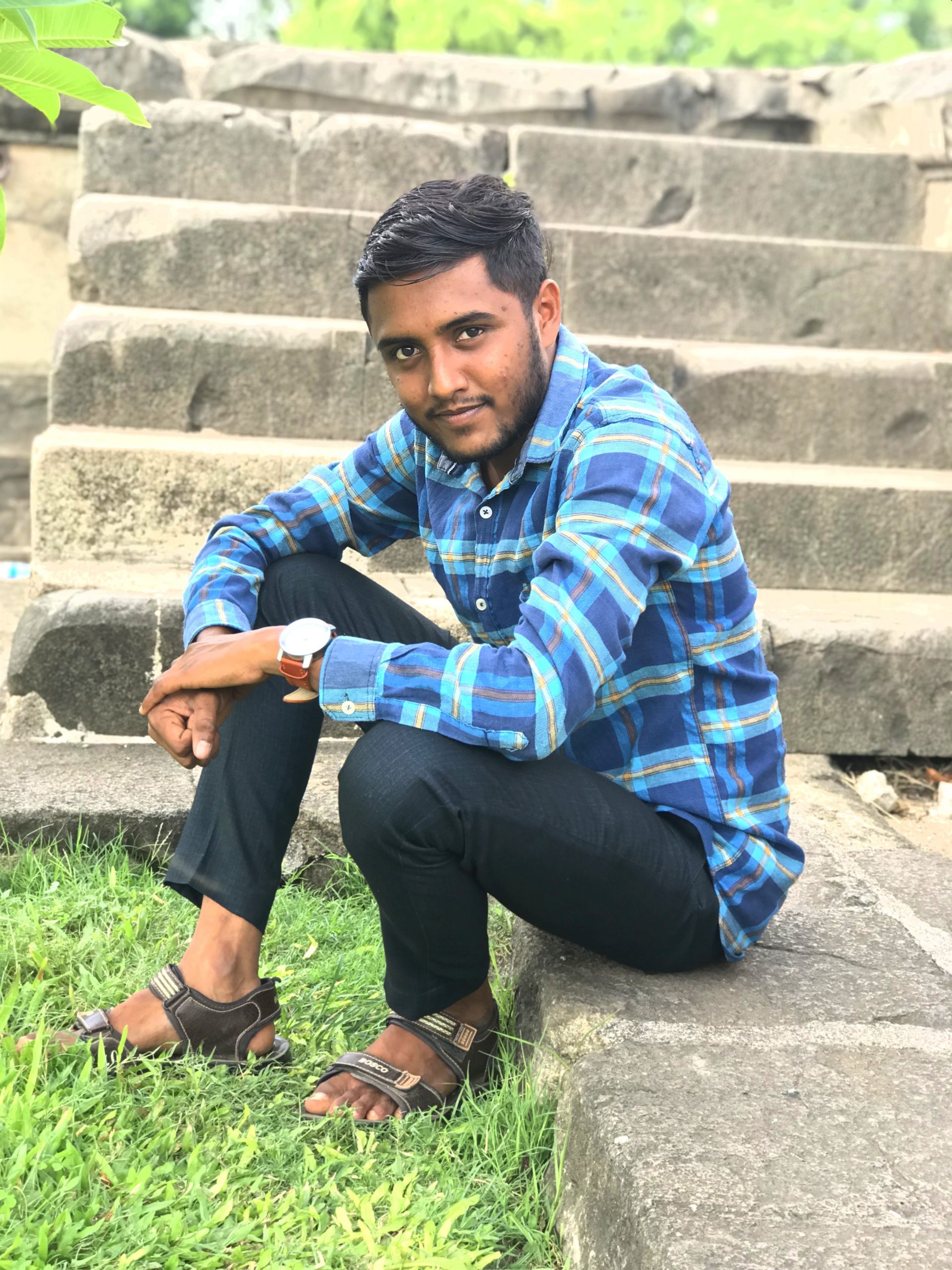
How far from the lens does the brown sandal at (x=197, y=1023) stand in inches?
75.5

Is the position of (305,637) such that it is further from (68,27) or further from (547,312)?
(68,27)

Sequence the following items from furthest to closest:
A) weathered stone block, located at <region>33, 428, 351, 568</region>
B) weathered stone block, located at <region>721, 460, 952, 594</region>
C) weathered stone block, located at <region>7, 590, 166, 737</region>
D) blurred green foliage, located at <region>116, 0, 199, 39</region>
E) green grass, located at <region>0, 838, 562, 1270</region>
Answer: blurred green foliage, located at <region>116, 0, 199, 39</region>
weathered stone block, located at <region>721, 460, 952, 594</region>
weathered stone block, located at <region>33, 428, 351, 568</region>
weathered stone block, located at <region>7, 590, 166, 737</region>
green grass, located at <region>0, 838, 562, 1270</region>

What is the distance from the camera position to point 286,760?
1982mm

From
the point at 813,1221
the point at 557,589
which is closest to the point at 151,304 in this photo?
the point at 557,589

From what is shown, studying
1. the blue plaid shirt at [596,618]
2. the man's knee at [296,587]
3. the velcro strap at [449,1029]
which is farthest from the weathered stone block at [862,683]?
the velcro strap at [449,1029]

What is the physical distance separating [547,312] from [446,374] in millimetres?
219

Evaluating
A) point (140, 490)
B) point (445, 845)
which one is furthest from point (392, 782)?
point (140, 490)

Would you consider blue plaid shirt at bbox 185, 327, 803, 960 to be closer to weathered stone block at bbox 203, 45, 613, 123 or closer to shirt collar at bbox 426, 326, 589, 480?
shirt collar at bbox 426, 326, 589, 480

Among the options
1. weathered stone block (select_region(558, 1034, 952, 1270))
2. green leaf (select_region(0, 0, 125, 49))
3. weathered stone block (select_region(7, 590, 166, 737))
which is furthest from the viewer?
weathered stone block (select_region(7, 590, 166, 737))

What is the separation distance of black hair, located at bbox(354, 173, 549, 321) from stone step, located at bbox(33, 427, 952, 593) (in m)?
1.72

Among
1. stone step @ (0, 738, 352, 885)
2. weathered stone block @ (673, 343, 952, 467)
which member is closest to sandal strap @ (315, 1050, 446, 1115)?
stone step @ (0, 738, 352, 885)

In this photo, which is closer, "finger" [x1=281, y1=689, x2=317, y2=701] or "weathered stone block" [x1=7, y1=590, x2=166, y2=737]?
"finger" [x1=281, y1=689, x2=317, y2=701]

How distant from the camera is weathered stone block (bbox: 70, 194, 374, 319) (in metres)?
3.99

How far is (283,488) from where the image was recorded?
3.61 metres
